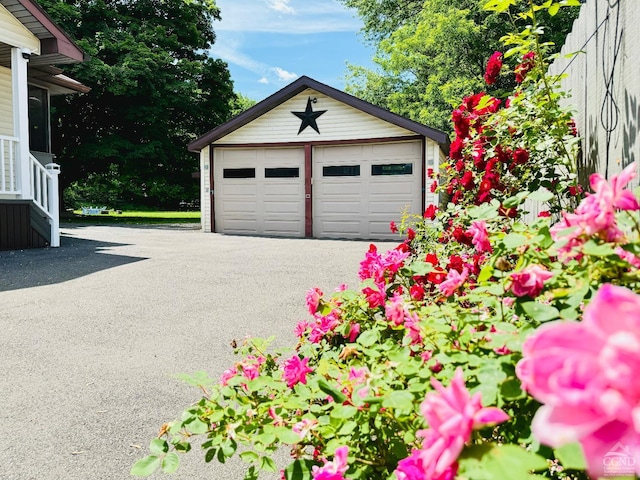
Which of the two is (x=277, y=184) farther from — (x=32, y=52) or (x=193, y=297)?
(x=193, y=297)

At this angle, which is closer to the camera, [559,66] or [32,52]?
[559,66]

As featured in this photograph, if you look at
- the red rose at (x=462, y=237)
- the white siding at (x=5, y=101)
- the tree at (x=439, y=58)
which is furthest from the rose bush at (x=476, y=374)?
the tree at (x=439, y=58)

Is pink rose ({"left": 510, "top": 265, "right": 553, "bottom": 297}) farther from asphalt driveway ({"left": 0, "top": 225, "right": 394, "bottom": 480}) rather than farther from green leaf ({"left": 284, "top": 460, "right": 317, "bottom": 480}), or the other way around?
asphalt driveway ({"left": 0, "top": 225, "right": 394, "bottom": 480})

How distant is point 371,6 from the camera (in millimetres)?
25016

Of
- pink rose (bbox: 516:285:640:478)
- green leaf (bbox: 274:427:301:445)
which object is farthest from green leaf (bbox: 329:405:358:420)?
pink rose (bbox: 516:285:640:478)

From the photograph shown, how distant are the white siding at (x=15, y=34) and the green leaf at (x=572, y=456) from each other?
1029 cm

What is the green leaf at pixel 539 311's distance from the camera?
879 millimetres

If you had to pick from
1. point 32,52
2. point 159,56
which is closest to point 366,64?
point 159,56

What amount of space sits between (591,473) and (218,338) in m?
3.40

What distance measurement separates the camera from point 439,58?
63.4 ft

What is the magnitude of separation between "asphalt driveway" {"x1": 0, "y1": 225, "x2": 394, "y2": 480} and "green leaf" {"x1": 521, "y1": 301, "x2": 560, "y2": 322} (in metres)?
1.47

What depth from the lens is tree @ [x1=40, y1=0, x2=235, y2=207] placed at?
18.8m

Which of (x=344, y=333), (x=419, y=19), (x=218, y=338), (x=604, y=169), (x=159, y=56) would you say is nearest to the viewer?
(x=344, y=333)

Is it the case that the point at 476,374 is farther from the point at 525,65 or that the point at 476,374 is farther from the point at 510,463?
the point at 525,65
